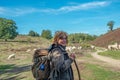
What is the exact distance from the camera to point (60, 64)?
21.1 ft

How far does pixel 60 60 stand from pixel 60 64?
0.29ft

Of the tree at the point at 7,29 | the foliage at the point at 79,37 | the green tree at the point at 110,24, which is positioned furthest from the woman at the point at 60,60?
the tree at the point at 7,29

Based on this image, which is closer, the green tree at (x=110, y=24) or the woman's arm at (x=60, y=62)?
the woman's arm at (x=60, y=62)

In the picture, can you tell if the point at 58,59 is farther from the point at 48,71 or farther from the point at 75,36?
the point at 75,36

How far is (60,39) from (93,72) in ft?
31.9

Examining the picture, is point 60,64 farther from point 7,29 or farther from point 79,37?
point 7,29

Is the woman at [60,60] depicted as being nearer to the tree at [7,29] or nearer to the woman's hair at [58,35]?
the woman's hair at [58,35]

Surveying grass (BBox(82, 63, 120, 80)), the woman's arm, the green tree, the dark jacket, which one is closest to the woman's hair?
the dark jacket

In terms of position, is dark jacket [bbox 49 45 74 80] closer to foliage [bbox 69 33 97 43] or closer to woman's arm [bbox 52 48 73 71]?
woman's arm [bbox 52 48 73 71]

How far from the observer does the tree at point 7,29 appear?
281 ft

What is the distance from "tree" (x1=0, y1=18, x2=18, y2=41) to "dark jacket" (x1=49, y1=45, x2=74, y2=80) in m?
79.9

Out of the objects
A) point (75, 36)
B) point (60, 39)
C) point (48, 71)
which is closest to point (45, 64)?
point (48, 71)

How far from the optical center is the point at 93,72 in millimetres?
16125

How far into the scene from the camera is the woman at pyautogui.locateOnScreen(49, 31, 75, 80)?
645cm
